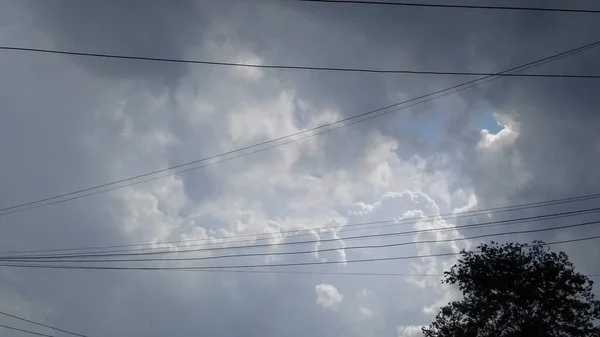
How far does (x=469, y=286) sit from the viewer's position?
47938 millimetres

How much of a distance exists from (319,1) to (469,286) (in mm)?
36415

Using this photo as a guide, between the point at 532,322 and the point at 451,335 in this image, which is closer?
the point at 532,322

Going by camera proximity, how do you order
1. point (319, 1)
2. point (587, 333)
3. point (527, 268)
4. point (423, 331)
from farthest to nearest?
point (423, 331)
point (527, 268)
point (587, 333)
point (319, 1)

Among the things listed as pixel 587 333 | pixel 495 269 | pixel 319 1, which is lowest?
pixel 587 333

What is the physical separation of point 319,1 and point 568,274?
37.5m

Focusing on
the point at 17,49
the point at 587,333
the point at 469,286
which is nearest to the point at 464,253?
the point at 469,286

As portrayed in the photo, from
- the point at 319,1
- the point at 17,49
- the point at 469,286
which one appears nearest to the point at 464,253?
the point at 469,286

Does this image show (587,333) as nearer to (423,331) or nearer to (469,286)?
(469,286)

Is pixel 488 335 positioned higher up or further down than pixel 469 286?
further down

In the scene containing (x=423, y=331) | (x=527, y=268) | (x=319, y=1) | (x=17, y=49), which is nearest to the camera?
(x=319, y=1)

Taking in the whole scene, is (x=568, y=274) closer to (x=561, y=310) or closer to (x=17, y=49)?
(x=561, y=310)

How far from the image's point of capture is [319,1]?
18812 mm

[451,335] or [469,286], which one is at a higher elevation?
[469,286]

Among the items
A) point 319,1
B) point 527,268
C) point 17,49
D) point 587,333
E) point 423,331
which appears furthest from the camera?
point 423,331
